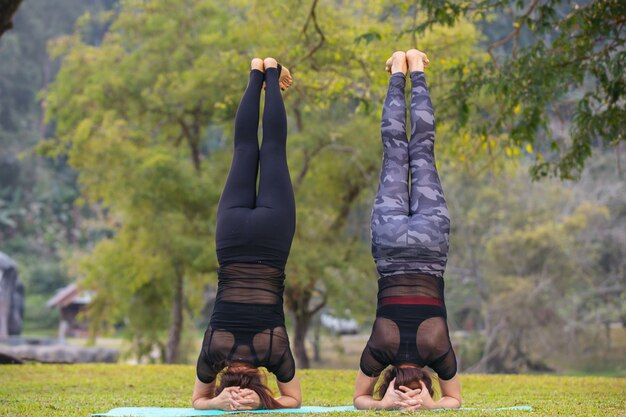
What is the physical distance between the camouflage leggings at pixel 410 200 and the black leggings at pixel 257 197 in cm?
53

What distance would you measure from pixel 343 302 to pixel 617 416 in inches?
417

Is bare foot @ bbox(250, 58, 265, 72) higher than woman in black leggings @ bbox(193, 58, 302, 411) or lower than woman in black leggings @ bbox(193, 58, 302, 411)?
higher

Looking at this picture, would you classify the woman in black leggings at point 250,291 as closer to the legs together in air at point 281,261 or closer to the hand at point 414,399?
the legs together in air at point 281,261

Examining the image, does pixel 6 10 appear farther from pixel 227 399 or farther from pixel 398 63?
pixel 227 399

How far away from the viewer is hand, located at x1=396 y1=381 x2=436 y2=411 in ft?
12.5

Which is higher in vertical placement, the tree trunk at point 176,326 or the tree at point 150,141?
the tree at point 150,141

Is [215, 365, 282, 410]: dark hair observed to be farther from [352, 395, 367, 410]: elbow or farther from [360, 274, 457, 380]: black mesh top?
[360, 274, 457, 380]: black mesh top

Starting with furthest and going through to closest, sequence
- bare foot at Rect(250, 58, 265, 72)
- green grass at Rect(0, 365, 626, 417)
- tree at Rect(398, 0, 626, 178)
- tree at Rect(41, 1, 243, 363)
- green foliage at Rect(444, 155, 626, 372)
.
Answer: green foliage at Rect(444, 155, 626, 372)
tree at Rect(41, 1, 243, 363)
tree at Rect(398, 0, 626, 178)
bare foot at Rect(250, 58, 265, 72)
green grass at Rect(0, 365, 626, 417)

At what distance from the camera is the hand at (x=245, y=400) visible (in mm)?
3918

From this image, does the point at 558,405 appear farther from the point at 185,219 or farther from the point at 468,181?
the point at 468,181

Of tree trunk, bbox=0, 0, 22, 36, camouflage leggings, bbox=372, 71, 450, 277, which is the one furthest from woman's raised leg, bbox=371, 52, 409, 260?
tree trunk, bbox=0, 0, 22, 36

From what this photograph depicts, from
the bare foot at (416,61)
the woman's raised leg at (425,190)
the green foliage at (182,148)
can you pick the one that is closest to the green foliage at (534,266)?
the green foliage at (182,148)

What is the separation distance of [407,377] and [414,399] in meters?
0.12

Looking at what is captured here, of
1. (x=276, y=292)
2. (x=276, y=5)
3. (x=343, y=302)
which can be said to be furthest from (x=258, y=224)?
(x=343, y=302)
